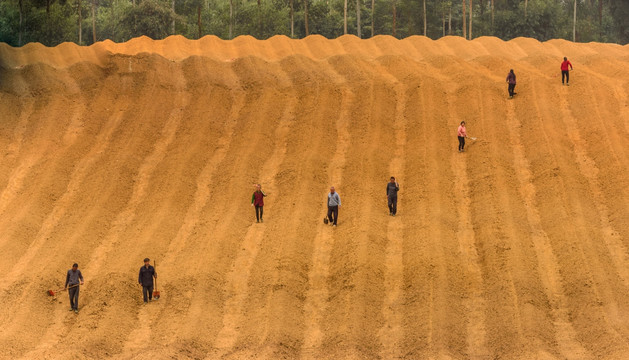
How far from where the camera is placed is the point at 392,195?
27.0 meters

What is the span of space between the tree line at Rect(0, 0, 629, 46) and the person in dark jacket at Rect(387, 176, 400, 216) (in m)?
45.5

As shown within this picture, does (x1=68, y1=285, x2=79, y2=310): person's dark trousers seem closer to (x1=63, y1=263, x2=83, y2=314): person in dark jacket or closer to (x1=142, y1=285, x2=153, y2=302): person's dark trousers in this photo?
(x1=63, y1=263, x2=83, y2=314): person in dark jacket

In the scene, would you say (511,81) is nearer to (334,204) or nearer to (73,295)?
(334,204)

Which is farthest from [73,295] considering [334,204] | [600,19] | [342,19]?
[600,19]

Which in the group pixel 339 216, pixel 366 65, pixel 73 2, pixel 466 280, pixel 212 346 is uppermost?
pixel 73 2

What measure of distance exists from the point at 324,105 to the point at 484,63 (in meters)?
9.10

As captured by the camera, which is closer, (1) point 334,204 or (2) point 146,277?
(2) point 146,277

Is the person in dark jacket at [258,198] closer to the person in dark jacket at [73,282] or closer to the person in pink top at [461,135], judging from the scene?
the person in dark jacket at [73,282]

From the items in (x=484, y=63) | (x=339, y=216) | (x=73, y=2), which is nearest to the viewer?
(x=339, y=216)

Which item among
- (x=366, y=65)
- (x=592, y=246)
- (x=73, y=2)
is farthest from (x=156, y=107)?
(x=73, y=2)

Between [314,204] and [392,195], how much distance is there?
9.89ft

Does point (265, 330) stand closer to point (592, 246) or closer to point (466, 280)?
point (466, 280)

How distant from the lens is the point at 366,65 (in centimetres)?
4056

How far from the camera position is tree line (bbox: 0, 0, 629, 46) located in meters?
72.8
